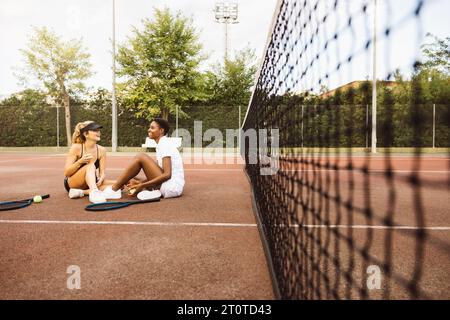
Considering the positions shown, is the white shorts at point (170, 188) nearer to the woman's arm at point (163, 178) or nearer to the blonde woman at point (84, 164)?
the woman's arm at point (163, 178)

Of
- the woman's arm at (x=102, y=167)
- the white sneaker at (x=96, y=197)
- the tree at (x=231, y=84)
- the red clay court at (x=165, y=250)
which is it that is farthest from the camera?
the tree at (x=231, y=84)

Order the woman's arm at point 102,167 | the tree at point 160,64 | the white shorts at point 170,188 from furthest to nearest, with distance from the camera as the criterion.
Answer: the tree at point 160,64 → the woman's arm at point 102,167 → the white shorts at point 170,188

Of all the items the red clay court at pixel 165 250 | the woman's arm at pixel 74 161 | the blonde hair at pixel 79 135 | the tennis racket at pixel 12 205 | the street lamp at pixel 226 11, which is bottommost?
the red clay court at pixel 165 250

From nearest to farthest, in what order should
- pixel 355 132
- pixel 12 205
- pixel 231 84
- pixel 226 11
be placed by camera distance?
pixel 355 132
pixel 12 205
pixel 231 84
pixel 226 11

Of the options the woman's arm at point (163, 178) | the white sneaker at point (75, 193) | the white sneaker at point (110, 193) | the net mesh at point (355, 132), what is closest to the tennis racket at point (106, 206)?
the woman's arm at point (163, 178)

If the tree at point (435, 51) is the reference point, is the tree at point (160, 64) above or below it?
above

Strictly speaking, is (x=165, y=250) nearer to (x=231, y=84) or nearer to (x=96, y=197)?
(x=96, y=197)

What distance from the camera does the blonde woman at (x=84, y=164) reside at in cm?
421

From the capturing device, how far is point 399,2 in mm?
868

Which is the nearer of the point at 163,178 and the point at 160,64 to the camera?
the point at 163,178

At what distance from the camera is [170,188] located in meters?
4.40

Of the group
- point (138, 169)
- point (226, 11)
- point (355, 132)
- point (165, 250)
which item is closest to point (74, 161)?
point (138, 169)

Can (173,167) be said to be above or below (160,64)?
below

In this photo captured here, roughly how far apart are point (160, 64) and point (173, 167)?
15.0 m
